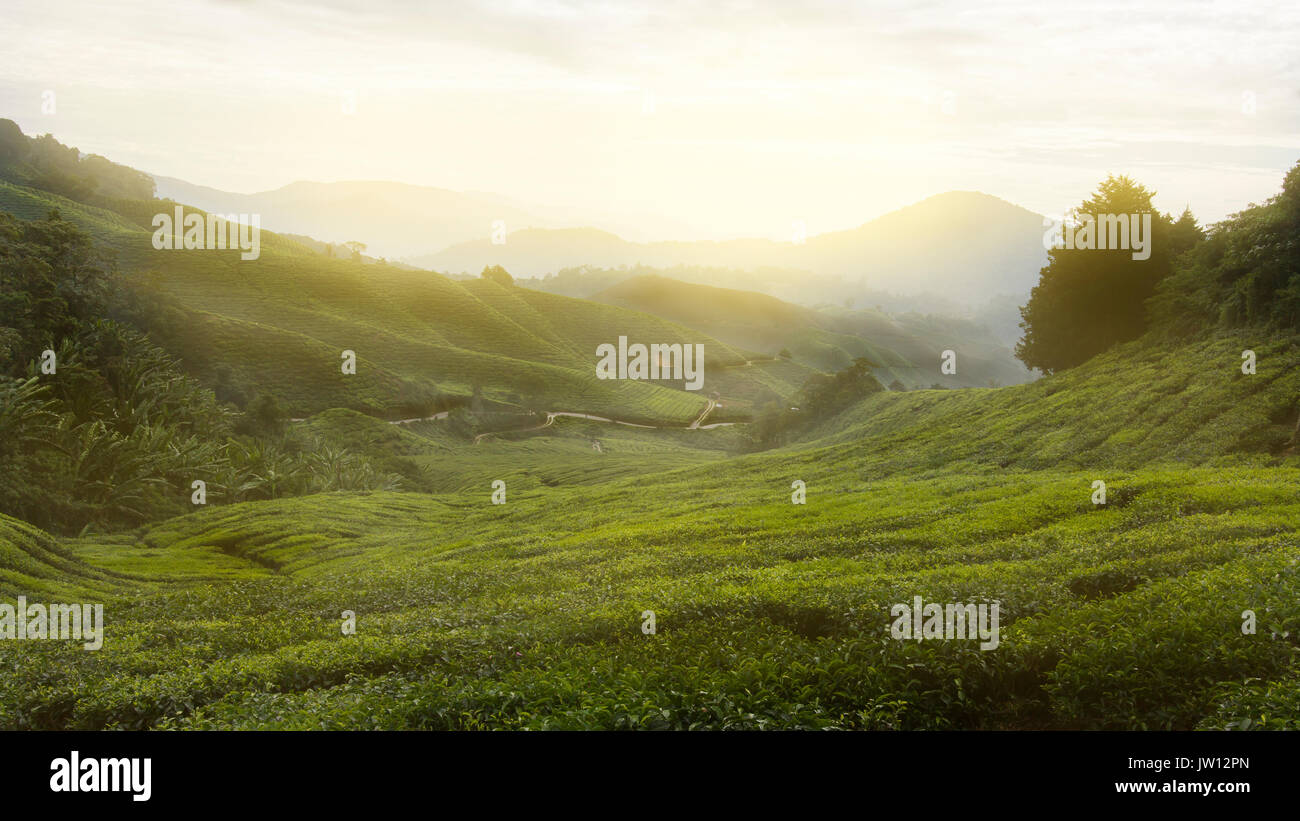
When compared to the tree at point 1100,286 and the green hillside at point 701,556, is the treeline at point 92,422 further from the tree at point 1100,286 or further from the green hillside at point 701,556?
the tree at point 1100,286

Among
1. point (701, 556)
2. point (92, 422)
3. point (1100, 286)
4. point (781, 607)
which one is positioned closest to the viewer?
point (781, 607)

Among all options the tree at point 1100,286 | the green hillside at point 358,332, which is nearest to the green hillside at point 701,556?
the tree at point 1100,286

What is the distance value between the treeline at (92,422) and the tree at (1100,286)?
45279mm

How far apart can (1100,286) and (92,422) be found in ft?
172

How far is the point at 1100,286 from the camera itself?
4228 centimetres

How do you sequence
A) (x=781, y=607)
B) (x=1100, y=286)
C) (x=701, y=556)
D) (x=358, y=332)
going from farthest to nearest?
(x=358, y=332) < (x=1100, y=286) < (x=701, y=556) < (x=781, y=607)

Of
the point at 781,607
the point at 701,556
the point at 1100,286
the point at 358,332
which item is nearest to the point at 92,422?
the point at 701,556

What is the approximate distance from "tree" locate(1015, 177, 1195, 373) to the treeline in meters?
45.3

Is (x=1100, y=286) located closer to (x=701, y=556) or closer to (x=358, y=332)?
(x=701, y=556)

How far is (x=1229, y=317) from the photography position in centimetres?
3128

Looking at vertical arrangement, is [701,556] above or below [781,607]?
above

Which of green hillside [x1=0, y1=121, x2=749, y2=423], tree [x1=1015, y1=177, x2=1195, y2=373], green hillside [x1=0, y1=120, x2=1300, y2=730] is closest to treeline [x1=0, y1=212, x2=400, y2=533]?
green hillside [x1=0, y1=120, x2=1300, y2=730]

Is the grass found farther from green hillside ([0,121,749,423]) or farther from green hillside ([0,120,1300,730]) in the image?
green hillside ([0,121,749,423])

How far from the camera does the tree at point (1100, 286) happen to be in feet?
135
